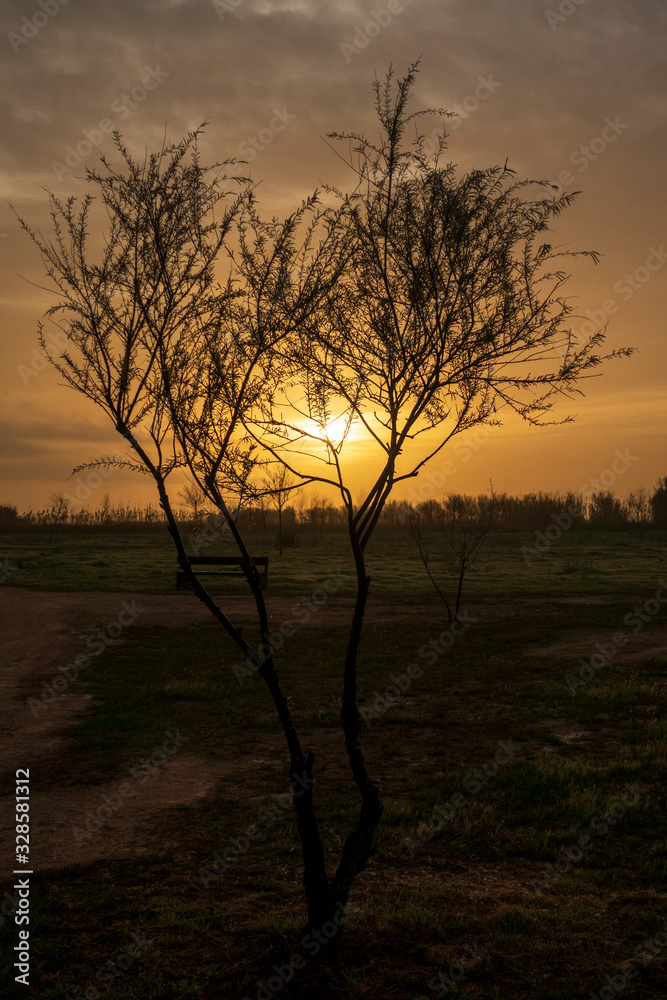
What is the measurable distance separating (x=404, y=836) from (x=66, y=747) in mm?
4681

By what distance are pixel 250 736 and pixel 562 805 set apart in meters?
4.16

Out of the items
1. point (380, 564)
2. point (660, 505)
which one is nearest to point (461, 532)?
point (380, 564)

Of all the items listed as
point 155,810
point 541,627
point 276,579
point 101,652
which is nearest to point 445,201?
point 155,810

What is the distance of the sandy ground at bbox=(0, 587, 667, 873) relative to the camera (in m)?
6.44

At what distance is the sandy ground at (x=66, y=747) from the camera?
644 centimetres

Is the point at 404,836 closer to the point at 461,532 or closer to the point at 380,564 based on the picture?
the point at 461,532

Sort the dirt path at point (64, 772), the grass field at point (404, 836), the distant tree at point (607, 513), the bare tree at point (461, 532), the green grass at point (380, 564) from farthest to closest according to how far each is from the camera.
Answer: the distant tree at point (607, 513) < the green grass at point (380, 564) < the bare tree at point (461, 532) < the dirt path at point (64, 772) < the grass field at point (404, 836)

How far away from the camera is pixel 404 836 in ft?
21.0

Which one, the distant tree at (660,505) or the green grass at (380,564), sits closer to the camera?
the green grass at (380,564)

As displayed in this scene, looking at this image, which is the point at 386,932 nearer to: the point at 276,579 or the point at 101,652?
the point at 101,652

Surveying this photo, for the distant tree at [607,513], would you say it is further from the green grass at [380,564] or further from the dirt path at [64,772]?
the dirt path at [64,772]

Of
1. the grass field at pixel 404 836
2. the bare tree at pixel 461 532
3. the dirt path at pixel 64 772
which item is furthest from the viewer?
the bare tree at pixel 461 532

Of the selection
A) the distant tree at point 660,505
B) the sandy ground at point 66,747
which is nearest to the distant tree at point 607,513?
the distant tree at point 660,505

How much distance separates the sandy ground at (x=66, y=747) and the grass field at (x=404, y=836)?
22 cm
